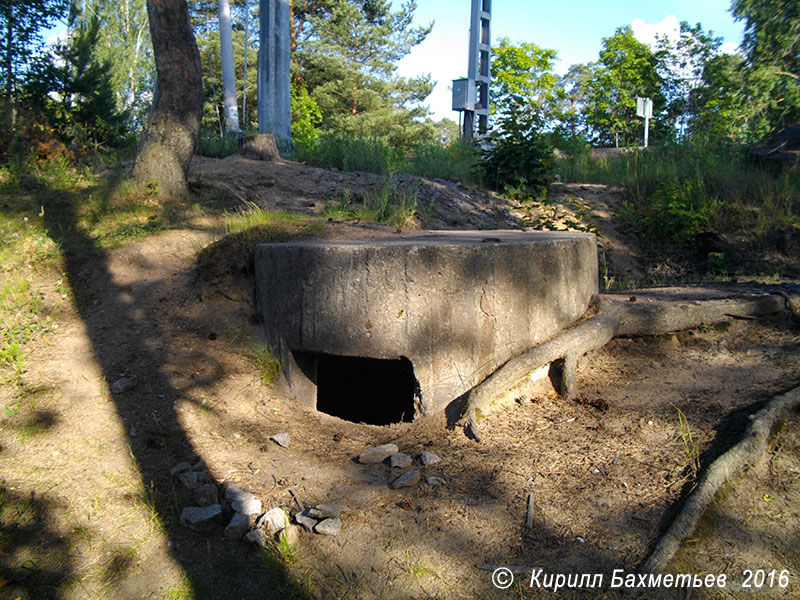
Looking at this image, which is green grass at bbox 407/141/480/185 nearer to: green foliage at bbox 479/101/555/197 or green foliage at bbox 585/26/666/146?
green foliage at bbox 479/101/555/197

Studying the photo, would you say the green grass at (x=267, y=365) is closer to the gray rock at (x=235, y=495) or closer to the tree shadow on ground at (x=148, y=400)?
the tree shadow on ground at (x=148, y=400)

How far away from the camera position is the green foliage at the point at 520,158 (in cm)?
826

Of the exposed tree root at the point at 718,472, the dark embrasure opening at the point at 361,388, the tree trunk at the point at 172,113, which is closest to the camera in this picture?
the exposed tree root at the point at 718,472

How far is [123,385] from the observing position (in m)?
3.52

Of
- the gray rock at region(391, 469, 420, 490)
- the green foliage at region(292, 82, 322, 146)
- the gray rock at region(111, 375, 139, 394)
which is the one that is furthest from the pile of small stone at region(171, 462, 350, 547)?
the green foliage at region(292, 82, 322, 146)

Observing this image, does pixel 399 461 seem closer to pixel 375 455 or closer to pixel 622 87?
pixel 375 455

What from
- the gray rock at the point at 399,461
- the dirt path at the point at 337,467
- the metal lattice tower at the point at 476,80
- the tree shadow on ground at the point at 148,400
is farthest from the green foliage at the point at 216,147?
the gray rock at the point at 399,461

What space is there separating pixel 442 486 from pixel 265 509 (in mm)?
822

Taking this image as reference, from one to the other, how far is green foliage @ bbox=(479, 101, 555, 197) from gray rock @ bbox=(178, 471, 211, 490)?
625 cm

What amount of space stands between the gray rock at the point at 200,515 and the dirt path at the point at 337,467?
1.9 inches

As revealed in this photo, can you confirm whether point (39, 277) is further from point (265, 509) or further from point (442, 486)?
point (442, 486)

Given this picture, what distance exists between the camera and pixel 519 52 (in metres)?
35.2

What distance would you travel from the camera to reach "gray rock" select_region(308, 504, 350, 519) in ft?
8.52

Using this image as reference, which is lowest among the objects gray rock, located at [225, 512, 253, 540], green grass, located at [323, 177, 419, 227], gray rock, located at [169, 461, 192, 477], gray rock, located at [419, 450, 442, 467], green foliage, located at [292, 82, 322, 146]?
gray rock, located at [225, 512, 253, 540]
